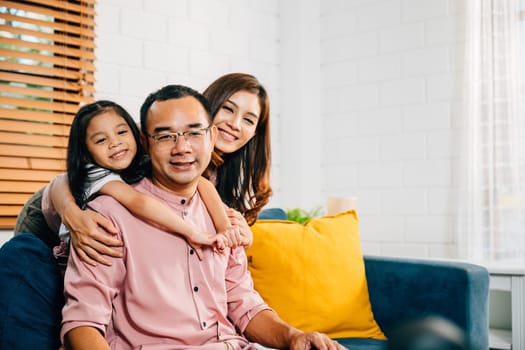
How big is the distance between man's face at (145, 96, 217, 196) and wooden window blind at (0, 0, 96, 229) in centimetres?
127

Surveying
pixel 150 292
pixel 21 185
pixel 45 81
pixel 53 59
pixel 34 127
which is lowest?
pixel 150 292

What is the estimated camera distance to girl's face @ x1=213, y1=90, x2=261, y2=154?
180 centimetres

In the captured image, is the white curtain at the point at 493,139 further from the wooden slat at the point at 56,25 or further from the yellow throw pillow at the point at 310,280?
the wooden slat at the point at 56,25

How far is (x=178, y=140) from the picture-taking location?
1364 millimetres

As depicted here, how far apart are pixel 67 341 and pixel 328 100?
2.70 m

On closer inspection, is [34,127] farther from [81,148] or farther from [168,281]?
[168,281]

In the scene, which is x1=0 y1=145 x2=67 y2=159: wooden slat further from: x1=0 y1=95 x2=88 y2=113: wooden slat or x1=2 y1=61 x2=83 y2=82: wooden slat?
x1=2 y1=61 x2=83 y2=82: wooden slat

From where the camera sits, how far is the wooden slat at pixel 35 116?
2418mm

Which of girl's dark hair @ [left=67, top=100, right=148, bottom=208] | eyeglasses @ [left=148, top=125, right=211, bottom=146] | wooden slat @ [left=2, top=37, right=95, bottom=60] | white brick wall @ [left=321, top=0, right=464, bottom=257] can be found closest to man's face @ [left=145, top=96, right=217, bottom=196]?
eyeglasses @ [left=148, top=125, right=211, bottom=146]

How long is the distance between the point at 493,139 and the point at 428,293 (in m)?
1.30

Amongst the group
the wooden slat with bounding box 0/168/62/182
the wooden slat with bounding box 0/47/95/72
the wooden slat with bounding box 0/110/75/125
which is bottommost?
the wooden slat with bounding box 0/168/62/182

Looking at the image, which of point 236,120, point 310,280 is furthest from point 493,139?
point 236,120

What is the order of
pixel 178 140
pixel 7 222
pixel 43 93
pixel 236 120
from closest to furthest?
pixel 178 140
pixel 236 120
pixel 7 222
pixel 43 93

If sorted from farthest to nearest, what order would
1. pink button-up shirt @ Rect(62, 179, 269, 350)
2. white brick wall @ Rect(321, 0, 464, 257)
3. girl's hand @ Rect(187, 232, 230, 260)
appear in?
white brick wall @ Rect(321, 0, 464, 257)
girl's hand @ Rect(187, 232, 230, 260)
pink button-up shirt @ Rect(62, 179, 269, 350)
